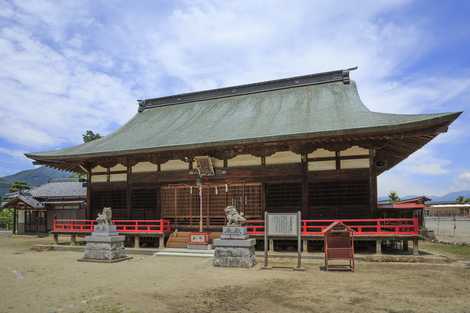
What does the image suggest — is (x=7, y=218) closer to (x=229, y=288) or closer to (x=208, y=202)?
(x=208, y=202)

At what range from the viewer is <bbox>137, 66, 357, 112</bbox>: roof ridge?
19453 mm

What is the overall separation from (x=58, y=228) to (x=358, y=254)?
573 inches

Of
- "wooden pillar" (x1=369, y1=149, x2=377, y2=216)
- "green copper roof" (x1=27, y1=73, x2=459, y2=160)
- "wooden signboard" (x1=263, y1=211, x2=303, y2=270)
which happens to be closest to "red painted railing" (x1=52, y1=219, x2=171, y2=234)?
"green copper roof" (x1=27, y1=73, x2=459, y2=160)

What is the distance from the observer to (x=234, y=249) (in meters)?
11.4

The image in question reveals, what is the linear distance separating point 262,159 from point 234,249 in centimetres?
528

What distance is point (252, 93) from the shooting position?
21.1m

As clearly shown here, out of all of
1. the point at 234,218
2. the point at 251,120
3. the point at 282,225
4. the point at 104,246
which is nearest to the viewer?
the point at 234,218

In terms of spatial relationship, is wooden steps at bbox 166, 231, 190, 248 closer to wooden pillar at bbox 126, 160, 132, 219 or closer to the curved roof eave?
wooden pillar at bbox 126, 160, 132, 219

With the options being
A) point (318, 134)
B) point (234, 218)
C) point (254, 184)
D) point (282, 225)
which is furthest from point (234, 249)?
point (318, 134)

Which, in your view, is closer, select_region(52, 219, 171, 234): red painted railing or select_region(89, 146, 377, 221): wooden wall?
select_region(89, 146, 377, 221): wooden wall

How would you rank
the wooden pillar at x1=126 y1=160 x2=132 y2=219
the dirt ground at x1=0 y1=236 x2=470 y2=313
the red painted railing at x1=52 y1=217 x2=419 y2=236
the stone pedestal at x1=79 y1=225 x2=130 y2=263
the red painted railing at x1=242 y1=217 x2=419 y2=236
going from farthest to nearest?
the wooden pillar at x1=126 y1=160 x2=132 y2=219
the stone pedestal at x1=79 y1=225 x2=130 y2=263
the red painted railing at x1=52 y1=217 x2=419 y2=236
the red painted railing at x1=242 y1=217 x2=419 y2=236
the dirt ground at x1=0 y1=236 x2=470 y2=313

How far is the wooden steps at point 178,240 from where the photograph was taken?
51.3 feet

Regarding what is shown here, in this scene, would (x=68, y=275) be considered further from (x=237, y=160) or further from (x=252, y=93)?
(x=252, y=93)

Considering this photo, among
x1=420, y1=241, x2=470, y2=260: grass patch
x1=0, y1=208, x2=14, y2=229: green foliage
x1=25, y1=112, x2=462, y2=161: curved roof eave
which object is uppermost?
x1=25, y1=112, x2=462, y2=161: curved roof eave
